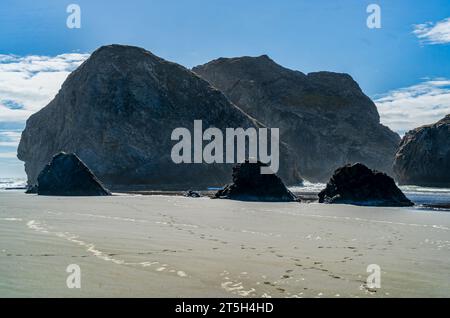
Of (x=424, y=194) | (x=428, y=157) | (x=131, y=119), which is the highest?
(x=131, y=119)

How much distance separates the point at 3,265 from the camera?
957 cm

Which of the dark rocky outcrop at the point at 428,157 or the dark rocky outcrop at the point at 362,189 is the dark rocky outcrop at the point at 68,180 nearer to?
the dark rocky outcrop at the point at 362,189

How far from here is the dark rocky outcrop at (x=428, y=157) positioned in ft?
457

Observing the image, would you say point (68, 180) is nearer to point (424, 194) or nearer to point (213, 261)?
point (213, 261)

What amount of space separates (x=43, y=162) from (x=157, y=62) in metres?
47.1

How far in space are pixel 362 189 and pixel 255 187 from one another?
37.4 feet

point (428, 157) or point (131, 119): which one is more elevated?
point (131, 119)

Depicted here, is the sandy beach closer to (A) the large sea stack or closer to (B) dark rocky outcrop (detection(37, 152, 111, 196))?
(B) dark rocky outcrop (detection(37, 152, 111, 196))

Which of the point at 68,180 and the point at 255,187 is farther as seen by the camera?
the point at 68,180

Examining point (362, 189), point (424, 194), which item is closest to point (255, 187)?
point (362, 189)

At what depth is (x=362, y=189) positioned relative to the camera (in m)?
44.5

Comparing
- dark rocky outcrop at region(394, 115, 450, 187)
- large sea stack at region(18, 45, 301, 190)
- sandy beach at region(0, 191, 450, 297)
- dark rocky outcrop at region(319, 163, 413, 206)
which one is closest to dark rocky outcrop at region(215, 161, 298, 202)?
dark rocky outcrop at region(319, 163, 413, 206)
